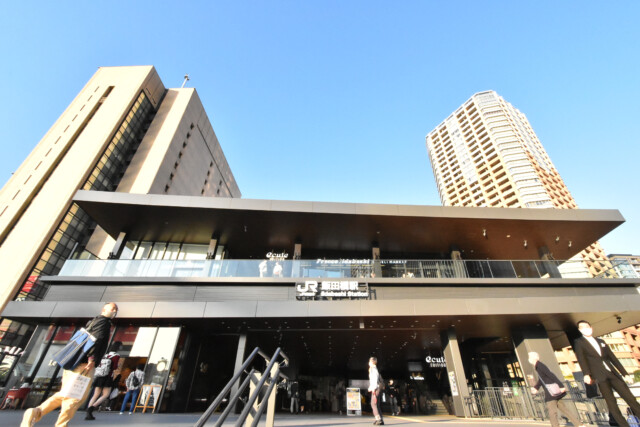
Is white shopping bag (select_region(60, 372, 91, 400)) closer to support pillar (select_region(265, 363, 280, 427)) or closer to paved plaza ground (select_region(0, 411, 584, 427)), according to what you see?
support pillar (select_region(265, 363, 280, 427))

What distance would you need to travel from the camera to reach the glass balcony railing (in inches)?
573

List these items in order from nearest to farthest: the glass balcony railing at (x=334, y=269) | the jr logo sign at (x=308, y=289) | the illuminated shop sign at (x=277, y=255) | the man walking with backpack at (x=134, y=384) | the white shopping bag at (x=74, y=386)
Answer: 1. the white shopping bag at (x=74, y=386)
2. the man walking with backpack at (x=134, y=384)
3. the jr logo sign at (x=308, y=289)
4. the glass balcony railing at (x=334, y=269)
5. the illuminated shop sign at (x=277, y=255)

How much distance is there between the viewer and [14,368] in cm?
1262

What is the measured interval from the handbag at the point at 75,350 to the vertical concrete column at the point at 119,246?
14.9 m

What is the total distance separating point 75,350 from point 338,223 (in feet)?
45.0

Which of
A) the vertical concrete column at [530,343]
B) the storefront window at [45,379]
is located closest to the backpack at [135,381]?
the storefront window at [45,379]

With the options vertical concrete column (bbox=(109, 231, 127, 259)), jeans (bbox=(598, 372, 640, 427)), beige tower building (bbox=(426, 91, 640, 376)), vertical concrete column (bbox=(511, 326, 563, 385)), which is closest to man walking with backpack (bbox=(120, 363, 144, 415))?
vertical concrete column (bbox=(109, 231, 127, 259))

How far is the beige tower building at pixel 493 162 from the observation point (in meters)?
61.0

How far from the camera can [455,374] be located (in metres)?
13.7

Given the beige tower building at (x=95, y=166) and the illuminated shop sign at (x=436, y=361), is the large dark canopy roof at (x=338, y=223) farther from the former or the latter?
the illuminated shop sign at (x=436, y=361)

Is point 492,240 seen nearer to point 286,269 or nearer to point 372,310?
point 372,310

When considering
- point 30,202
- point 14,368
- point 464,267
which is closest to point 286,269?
point 464,267

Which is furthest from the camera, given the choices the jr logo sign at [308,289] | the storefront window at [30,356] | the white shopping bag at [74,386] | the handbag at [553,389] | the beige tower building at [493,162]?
A: the beige tower building at [493,162]

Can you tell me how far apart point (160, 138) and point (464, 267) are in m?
35.1
